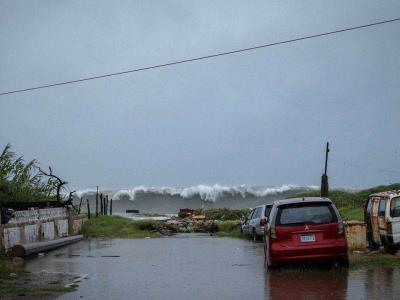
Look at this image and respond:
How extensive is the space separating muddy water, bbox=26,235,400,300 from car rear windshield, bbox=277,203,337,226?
111 centimetres

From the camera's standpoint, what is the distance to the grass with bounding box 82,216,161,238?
31.4 m

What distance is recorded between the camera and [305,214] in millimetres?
13953

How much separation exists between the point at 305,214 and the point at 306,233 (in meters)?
0.51

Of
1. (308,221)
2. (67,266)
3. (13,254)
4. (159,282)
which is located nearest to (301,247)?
(308,221)

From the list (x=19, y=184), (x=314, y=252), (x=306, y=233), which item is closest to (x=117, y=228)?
(x=19, y=184)

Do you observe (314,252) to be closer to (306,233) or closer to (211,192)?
(306,233)

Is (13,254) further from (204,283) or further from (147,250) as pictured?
(204,283)

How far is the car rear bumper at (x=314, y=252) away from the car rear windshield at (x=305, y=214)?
536 millimetres

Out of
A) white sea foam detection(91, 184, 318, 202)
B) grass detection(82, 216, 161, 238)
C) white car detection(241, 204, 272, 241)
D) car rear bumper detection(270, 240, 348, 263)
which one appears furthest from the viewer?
white sea foam detection(91, 184, 318, 202)

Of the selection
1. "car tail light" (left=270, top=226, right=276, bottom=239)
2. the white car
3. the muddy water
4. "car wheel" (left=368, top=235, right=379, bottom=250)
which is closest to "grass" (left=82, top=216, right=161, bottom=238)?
the white car

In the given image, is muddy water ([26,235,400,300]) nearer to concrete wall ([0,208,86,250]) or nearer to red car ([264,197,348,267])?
red car ([264,197,348,267])

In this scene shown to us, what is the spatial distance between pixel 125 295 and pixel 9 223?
30.2 feet

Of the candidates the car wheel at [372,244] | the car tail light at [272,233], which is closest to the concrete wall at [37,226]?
the car tail light at [272,233]

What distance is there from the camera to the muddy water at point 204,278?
11.0 m
